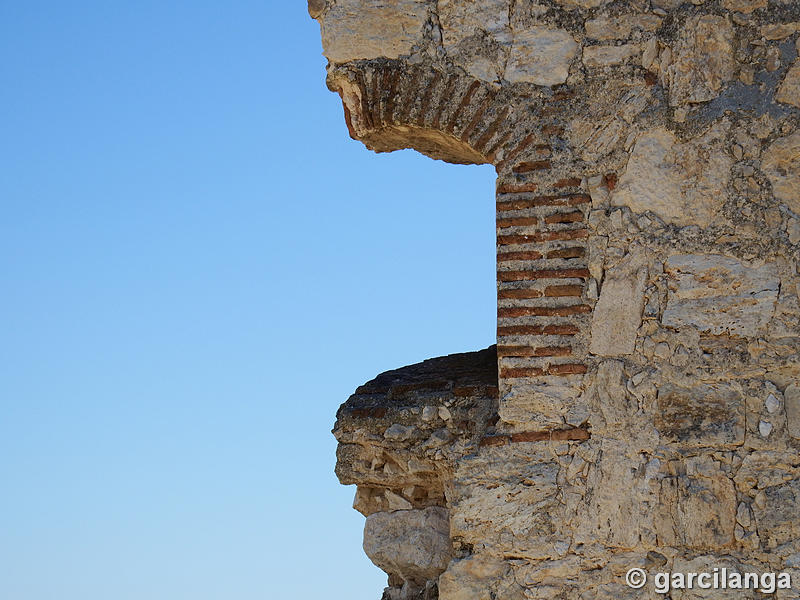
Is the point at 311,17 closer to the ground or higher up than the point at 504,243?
higher up

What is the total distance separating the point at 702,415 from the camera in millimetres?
3539

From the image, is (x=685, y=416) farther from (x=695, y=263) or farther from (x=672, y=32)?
(x=672, y=32)

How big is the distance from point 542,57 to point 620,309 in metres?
1.07

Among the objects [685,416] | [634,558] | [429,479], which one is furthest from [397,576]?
[685,416]

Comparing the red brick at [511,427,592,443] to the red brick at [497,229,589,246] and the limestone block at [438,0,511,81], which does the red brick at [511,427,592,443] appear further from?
the limestone block at [438,0,511,81]

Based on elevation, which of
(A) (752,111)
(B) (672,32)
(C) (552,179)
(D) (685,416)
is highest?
(B) (672,32)

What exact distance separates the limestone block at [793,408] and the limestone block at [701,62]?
1.14 m

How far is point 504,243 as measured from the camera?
3.81m

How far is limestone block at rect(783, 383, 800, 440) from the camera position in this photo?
346 centimetres

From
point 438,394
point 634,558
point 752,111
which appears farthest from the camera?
point 438,394

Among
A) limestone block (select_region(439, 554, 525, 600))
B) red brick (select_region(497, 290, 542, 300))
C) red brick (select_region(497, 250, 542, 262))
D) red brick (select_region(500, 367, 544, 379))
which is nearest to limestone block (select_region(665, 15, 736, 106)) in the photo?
red brick (select_region(497, 250, 542, 262))

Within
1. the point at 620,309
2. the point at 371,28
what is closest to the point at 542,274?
the point at 620,309

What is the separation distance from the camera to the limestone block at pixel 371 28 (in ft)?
13.4

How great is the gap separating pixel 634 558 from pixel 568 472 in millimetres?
373
